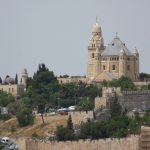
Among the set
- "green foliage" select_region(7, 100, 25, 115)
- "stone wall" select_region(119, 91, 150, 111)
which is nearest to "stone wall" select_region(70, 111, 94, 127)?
"stone wall" select_region(119, 91, 150, 111)

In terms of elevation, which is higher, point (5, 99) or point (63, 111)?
point (5, 99)

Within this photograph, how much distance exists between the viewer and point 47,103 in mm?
130375

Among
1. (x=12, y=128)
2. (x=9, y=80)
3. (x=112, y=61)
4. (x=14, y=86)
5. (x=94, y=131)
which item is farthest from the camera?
(x=9, y=80)

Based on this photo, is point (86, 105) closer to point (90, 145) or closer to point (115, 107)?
point (115, 107)

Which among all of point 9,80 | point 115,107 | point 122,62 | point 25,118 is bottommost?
point 25,118

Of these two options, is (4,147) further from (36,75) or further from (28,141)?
(36,75)

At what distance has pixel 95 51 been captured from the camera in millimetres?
169250

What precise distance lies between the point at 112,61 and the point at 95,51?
14.1ft

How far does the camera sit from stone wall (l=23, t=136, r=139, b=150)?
245 ft

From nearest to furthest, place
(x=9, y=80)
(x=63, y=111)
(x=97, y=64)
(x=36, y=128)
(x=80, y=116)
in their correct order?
(x=80, y=116), (x=36, y=128), (x=63, y=111), (x=97, y=64), (x=9, y=80)

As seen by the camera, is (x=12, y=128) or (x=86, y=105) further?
(x=86, y=105)

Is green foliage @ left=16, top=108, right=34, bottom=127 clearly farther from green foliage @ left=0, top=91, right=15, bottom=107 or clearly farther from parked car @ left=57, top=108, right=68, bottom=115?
green foliage @ left=0, top=91, right=15, bottom=107

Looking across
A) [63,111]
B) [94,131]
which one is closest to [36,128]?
[63,111]

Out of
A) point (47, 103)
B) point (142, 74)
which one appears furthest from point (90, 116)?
point (142, 74)
